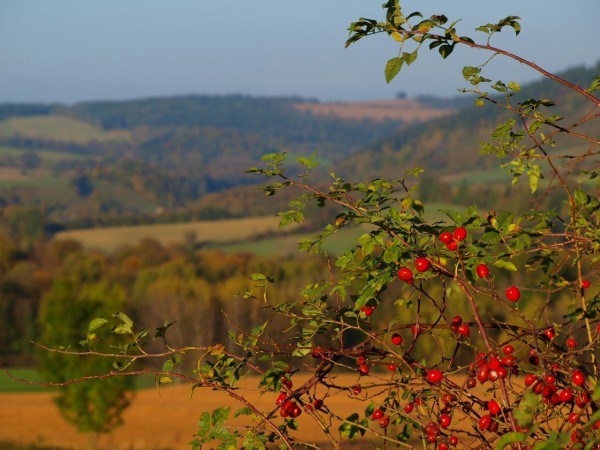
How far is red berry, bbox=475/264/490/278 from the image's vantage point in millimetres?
3070

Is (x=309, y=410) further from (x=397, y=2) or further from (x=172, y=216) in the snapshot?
(x=172, y=216)

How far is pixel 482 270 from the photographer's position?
3100 millimetres

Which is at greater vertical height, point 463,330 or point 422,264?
point 422,264

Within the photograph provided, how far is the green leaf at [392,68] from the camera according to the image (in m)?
3.06

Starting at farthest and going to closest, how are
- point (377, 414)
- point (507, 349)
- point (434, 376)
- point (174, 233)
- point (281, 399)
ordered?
point (174, 233) < point (377, 414) < point (281, 399) < point (507, 349) < point (434, 376)

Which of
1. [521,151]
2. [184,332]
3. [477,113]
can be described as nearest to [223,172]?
[477,113]

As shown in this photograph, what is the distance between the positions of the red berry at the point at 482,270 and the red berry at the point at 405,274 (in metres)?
0.23

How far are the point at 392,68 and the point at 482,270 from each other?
2.40 ft

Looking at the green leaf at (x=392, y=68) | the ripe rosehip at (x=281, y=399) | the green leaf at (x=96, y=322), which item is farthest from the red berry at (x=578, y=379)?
the green leaf at (x=96, y=322)

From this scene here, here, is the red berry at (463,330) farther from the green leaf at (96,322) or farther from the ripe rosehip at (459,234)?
the green leaf at (96,322)

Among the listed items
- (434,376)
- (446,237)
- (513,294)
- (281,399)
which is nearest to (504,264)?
(513,294)

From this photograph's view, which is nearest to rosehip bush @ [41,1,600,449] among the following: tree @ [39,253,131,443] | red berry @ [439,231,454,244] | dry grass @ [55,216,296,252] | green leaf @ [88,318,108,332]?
Answer: red berry @ [439,231,454,244]

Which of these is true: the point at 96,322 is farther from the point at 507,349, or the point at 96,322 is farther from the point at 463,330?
the point at 507,349

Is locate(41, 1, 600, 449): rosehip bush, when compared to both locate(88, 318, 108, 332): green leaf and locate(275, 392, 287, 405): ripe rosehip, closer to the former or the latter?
locate(275, 392, 287, 405): ripe rosehip
